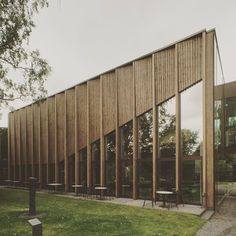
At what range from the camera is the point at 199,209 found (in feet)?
44.2

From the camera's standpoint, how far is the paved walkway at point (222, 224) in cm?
965

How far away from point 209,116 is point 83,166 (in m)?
9.82

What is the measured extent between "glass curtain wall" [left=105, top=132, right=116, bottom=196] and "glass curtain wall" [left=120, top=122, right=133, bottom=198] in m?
Answer: 0.71

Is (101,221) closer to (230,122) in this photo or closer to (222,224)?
(222,224)

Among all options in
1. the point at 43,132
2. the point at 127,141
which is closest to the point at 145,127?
the point at 127,141

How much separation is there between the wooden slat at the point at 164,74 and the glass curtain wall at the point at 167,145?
403 millimetres

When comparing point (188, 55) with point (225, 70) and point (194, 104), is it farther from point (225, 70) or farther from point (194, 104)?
point (225, 70)

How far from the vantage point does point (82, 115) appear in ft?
68.8

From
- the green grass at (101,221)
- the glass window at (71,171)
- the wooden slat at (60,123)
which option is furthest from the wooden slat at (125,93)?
the wooden slat at (60,123)

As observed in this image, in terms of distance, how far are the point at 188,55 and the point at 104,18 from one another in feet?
14.1

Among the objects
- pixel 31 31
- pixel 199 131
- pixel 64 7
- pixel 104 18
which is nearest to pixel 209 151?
pixel 199 131

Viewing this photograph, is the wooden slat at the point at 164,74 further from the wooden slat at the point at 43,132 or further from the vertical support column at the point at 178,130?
the wooden slat at the point at 43,132

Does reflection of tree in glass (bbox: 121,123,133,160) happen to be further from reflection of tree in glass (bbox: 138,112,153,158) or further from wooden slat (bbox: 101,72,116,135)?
wooden slat (bbox: 101,72,116,135)

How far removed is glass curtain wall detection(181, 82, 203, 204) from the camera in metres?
14.6
